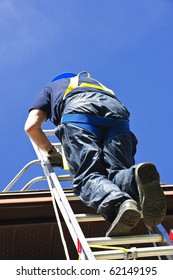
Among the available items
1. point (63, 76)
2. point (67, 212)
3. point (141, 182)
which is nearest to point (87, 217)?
point (67, 212)

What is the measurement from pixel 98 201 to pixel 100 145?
0.70 metres

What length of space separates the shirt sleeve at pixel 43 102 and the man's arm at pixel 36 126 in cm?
4

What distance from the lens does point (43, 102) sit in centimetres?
539

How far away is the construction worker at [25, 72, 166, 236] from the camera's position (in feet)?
13.1

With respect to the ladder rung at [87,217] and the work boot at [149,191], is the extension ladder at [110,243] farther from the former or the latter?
the work boot at [149,191]

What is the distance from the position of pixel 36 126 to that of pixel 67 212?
1297mm

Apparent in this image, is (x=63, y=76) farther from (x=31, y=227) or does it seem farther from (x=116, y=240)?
(x=116, y=240)

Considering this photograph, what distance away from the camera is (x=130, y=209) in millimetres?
3867

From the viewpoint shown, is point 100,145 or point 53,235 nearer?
point 100,145

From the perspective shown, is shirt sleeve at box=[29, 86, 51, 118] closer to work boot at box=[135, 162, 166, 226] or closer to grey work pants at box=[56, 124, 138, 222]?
grey work pants at box=[56, 124, 138, 222]

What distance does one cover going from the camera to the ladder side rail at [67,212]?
12.2 ft
